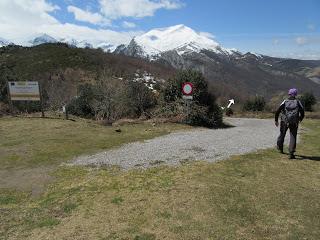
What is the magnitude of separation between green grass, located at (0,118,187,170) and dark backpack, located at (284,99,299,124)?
18.4 ft

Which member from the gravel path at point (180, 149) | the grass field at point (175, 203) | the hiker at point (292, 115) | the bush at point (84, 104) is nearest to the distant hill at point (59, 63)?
the bush at point (84, 104)

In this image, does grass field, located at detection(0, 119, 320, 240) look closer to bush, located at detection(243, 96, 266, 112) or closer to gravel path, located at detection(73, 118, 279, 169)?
gravel path, located at detection(73, 118, 279, 169)

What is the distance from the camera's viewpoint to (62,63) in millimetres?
74375

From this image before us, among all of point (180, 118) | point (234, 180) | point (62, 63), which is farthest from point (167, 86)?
point (62, 63)

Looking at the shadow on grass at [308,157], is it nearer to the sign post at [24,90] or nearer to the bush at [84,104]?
the sign post at [24,90]

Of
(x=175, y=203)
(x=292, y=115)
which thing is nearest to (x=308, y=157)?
(x=292, y=115)

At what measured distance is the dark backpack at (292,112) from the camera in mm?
10523

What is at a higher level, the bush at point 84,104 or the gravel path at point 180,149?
the bush at point 84,104

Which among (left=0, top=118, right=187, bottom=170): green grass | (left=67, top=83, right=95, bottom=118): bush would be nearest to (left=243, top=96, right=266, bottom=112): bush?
(left=67, top=83, right=95, bottom=118): bush

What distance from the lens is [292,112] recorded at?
10555mm

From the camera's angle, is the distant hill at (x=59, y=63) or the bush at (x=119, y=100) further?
the distant hill at (x=59, y=63)

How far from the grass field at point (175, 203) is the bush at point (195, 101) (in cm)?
799

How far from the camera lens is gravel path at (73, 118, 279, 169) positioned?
10508 mm

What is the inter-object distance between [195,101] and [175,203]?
38.8 ft
